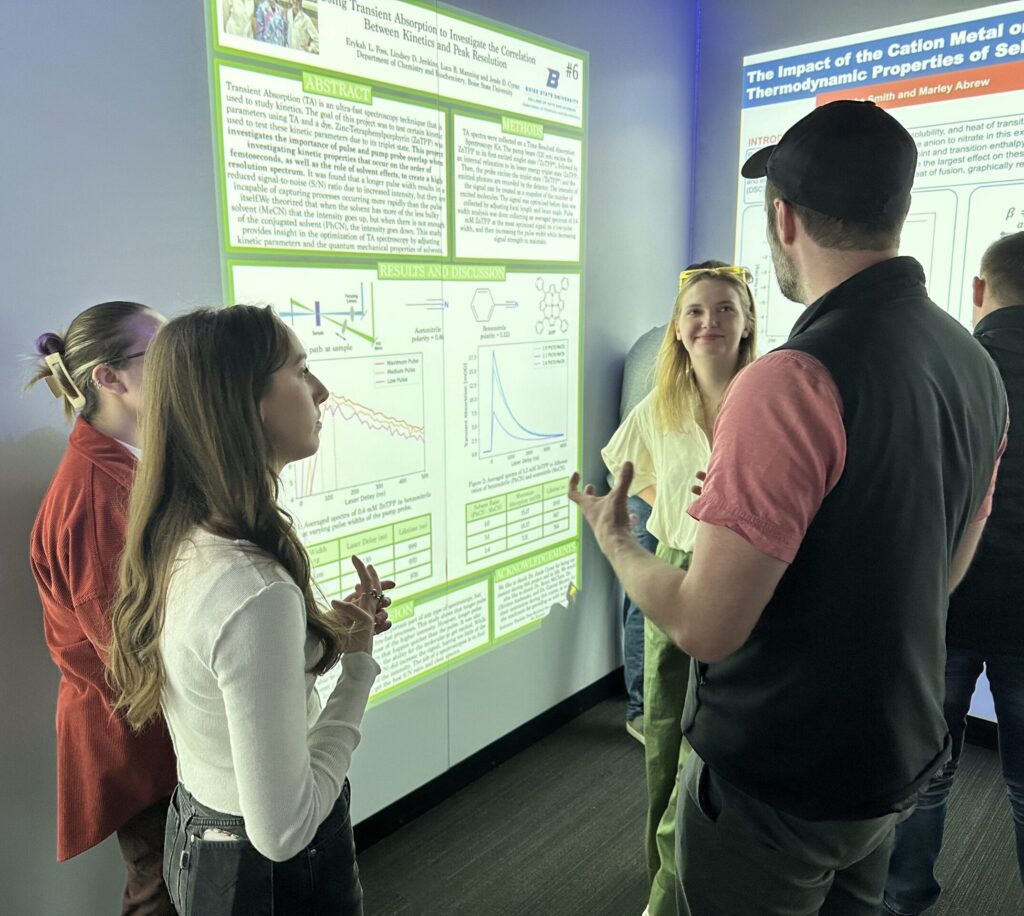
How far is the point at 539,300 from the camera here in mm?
2674

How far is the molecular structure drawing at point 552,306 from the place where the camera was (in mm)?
2688

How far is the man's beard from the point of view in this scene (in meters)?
1.17

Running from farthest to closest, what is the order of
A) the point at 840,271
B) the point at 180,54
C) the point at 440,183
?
the point at 440,183 < the point at 180,54 < the point at 840,271

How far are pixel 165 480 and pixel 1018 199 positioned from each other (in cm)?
270

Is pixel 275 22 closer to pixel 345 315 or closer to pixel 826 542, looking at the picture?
pixel 345 315

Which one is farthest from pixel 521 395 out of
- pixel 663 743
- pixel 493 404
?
pixel 663 743

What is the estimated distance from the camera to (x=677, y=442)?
6.91ft

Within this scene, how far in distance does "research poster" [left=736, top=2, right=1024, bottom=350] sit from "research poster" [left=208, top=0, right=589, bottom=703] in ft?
2.80

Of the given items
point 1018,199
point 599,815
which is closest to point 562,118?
point 1018,199

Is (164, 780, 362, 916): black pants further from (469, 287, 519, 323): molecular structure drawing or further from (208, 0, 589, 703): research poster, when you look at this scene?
(469, 287, 519, 323): molecular structure drawing

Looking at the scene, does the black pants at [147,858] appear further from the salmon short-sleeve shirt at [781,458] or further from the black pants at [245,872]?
the salmon short-sleeve shirt at [781,458]

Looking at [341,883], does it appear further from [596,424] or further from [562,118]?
[562,118]

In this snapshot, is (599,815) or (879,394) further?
(599,815)

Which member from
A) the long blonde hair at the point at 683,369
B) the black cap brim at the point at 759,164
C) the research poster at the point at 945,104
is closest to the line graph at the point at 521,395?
the long blonde hair at the point at 683,369
